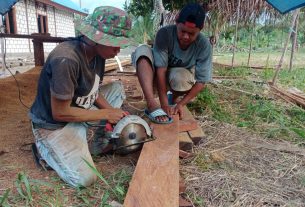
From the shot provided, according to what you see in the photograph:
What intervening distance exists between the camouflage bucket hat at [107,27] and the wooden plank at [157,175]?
739 mm

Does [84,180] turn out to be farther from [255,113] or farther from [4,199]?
[255,113]

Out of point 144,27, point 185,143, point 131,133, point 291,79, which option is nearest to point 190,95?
point 185,143

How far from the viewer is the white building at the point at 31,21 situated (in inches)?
449

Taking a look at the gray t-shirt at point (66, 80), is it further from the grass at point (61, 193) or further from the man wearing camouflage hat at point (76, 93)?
the grass at point (61, 193)

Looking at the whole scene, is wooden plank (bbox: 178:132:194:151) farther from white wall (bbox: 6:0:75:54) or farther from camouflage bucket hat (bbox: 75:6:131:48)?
white wall (bbox: 6:0:75:54)

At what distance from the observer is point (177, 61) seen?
10.3 feet

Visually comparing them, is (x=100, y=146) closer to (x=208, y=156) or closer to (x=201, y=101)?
(x=208, y=156)

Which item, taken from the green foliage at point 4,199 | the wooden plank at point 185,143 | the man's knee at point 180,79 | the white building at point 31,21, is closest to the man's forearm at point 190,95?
the man's knee at point 180,79

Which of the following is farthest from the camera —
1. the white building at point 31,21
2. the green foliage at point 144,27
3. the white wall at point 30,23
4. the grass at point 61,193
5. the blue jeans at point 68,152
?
the green foliage at point 144,27

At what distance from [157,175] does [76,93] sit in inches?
35.5

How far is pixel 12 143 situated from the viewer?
2727 millimetres

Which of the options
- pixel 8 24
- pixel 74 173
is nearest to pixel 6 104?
pixel 74 173

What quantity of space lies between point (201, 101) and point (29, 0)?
1141 cm

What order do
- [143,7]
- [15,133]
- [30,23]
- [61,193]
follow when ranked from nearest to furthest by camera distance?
[61,193], [15,133], [143,7], [30,23]
